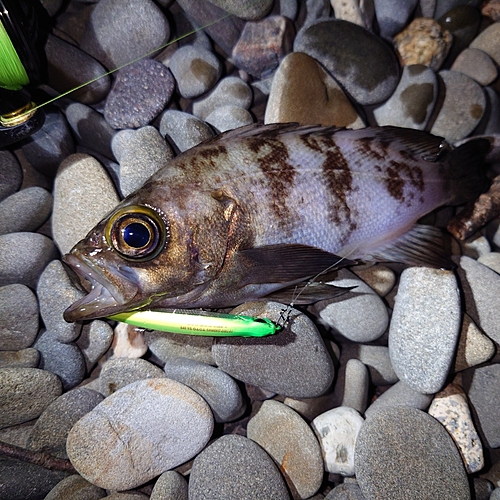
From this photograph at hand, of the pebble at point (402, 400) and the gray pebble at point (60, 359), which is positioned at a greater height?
the gray pebble at point (60, 359)

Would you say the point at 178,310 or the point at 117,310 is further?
the point at 178,310

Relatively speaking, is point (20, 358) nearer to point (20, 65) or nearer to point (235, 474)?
point (235, 474)

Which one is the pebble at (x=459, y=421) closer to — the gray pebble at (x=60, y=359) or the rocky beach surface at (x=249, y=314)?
the rocky beach surface at (x=249, y=314)

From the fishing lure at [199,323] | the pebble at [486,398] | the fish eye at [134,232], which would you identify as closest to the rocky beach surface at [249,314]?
the pebble at [486,398]

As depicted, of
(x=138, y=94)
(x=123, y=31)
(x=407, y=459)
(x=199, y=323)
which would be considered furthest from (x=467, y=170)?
(x=123, y=31)

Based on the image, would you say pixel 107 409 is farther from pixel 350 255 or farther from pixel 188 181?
pixel 350 255

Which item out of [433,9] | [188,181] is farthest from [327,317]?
[433,9]

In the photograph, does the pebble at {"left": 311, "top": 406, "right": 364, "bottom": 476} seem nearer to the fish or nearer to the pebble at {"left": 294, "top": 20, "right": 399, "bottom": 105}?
the fish
